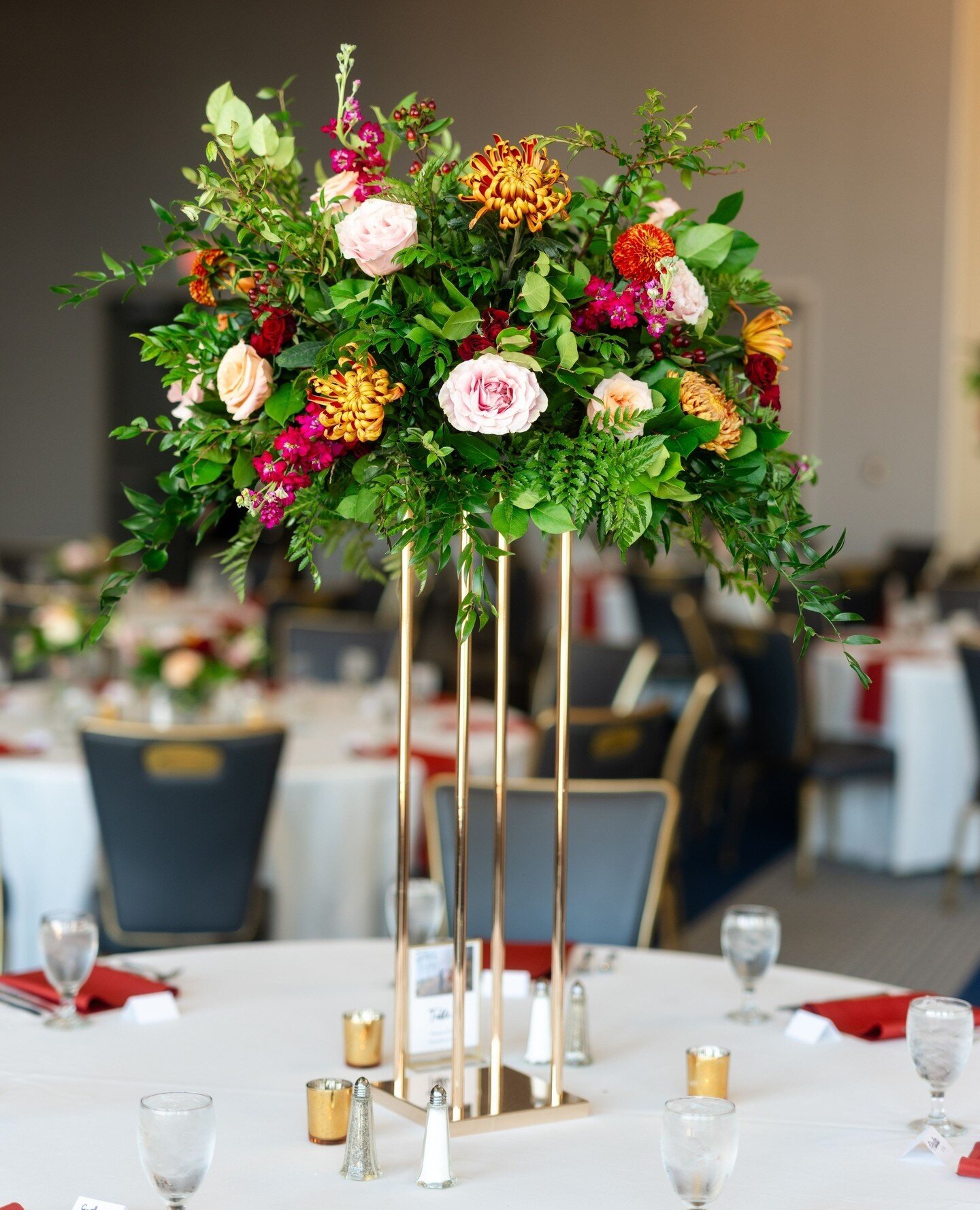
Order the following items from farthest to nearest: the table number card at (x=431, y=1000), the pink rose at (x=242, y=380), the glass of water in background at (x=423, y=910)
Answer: the glass of water in background at (x=423, y=910) → the table number card at (x=431, y=1000) → the pink rose at (x=242, y=380)

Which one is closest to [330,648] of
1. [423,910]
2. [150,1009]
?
[423,910]

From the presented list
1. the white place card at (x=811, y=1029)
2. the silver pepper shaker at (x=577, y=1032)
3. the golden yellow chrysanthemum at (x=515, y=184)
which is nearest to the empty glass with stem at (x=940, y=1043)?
the white place card at (x=811, y=1029)

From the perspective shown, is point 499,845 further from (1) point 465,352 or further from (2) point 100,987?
(2) point 100,987

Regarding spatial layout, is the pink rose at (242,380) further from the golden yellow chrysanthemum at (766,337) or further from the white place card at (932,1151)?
the white place card at (932,1151)

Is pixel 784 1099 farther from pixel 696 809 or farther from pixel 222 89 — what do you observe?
pixel 696 809

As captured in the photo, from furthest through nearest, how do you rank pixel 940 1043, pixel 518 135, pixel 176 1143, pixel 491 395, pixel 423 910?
pixel 518 135 < pixel 423 910 < pixel 940 1043 < pixel 491 395 < pixel 176 1143

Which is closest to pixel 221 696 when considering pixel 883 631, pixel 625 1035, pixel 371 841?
pixel 371 841

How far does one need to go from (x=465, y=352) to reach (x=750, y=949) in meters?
1.03

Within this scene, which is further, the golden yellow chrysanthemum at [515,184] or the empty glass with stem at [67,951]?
the empty glass with stem at [67,951]

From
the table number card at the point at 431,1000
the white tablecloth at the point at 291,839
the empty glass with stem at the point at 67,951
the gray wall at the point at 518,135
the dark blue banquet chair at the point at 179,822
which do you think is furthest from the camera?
the gray wall at the point at 518,135

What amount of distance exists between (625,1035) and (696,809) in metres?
4.74

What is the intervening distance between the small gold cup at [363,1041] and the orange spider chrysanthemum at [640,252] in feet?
3.20

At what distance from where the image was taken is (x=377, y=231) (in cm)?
155

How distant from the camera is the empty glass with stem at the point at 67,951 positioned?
209cm
